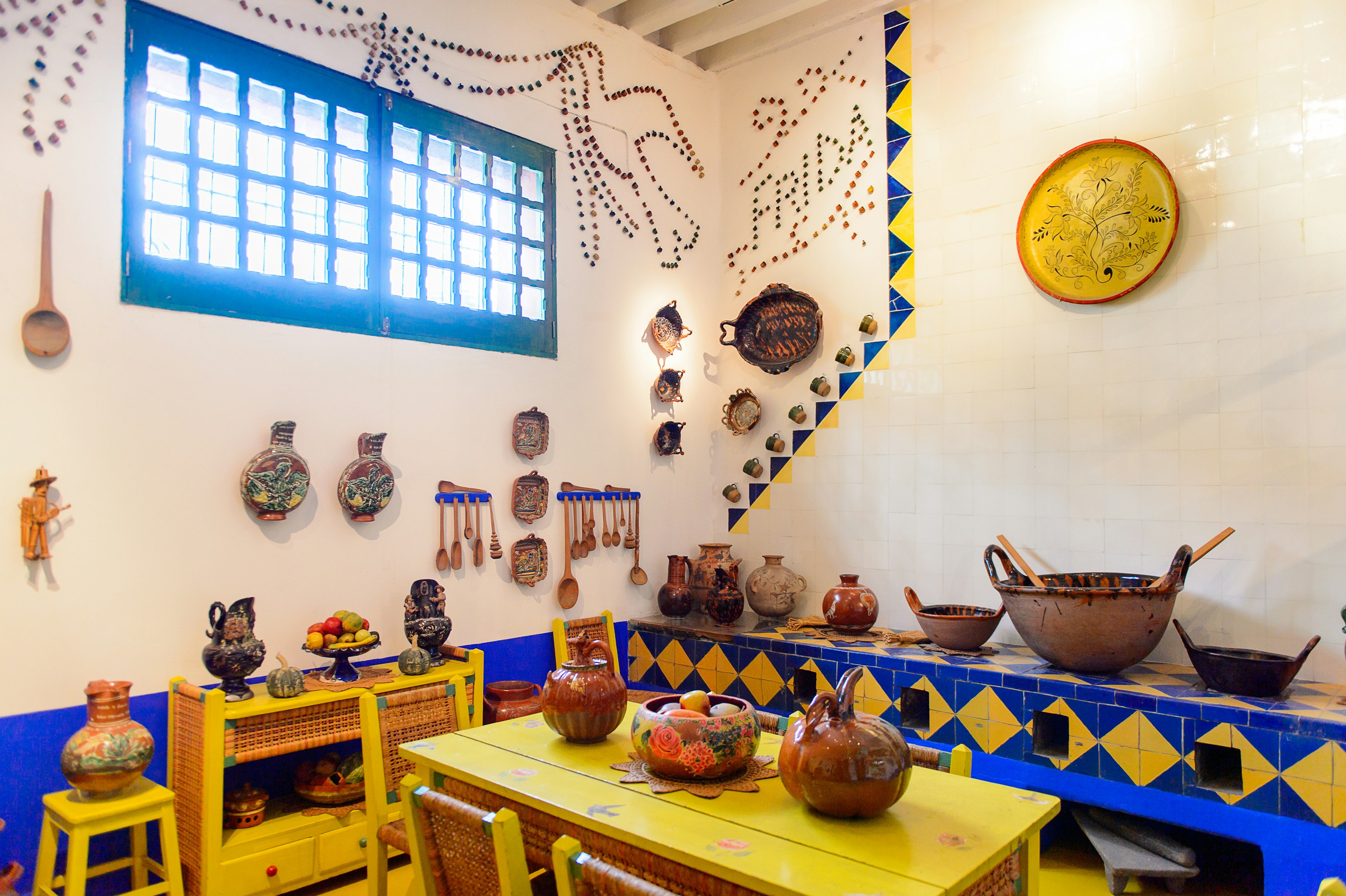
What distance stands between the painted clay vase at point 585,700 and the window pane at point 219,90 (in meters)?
2.15

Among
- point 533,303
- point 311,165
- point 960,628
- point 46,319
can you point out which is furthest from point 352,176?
point 960,628

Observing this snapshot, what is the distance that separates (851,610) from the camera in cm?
401

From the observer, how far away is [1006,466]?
13.1ft

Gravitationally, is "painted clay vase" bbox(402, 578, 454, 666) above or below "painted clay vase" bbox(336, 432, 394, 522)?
below

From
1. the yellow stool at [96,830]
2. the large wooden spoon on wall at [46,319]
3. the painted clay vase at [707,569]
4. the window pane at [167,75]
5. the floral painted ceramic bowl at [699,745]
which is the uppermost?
the window pane at [167,75]

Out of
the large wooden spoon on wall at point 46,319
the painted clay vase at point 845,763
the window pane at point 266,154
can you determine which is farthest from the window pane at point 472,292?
the painted clay vase at point 845,763

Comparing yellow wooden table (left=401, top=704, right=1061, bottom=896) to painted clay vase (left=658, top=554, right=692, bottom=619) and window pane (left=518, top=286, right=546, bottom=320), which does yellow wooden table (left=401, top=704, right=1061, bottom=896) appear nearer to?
painted clay vase (left=658, top=554, right=692, bottom=619)

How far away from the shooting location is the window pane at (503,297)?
4.11 metres

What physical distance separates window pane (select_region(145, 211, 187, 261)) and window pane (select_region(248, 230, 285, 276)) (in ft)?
0.75

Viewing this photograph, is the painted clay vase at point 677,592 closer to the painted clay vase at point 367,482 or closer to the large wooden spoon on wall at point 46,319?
the painted clay vase at point 367,482

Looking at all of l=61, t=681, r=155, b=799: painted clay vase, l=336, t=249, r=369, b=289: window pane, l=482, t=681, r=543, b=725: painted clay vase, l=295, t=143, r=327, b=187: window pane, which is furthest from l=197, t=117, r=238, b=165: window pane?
l=482, t=681, r=543, b=725: painted clay vase

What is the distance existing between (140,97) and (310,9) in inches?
32.7

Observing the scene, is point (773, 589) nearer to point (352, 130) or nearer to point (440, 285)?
point (440, 285)

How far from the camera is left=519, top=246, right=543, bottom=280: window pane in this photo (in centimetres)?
423
